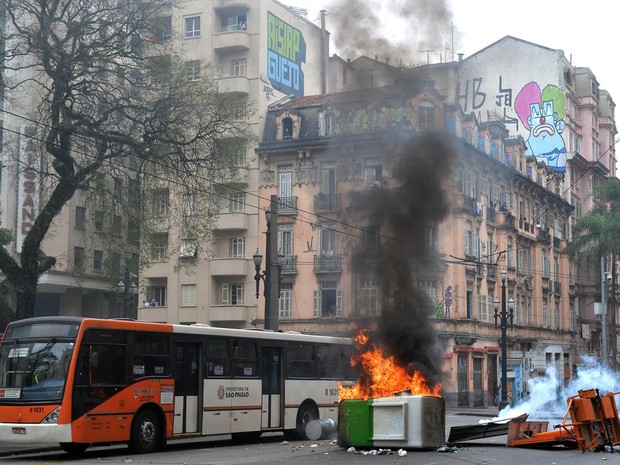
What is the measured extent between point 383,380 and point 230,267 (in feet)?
106

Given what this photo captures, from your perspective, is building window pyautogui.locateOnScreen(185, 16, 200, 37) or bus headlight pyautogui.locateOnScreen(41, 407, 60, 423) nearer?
bus headlight pyautogui.locateOnScreen(41, 407, 60, 423)

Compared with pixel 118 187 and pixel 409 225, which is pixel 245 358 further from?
pixel 118 187

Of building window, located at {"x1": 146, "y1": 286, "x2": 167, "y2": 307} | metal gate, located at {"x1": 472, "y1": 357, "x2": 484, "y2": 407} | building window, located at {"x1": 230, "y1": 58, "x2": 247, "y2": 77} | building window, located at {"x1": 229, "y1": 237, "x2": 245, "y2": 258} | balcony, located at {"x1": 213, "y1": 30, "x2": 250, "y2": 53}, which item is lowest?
metal gate, located at {"x1": 472, "y1": 357, "x2": 484, "y2": 407}

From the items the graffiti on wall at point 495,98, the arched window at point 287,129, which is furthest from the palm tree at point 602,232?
the arched window at point 287,129

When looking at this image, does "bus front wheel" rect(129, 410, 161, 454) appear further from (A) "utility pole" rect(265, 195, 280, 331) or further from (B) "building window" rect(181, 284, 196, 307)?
(B) "building window" rect(181, 284, 196, 307)

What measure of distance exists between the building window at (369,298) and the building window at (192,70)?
8025mm

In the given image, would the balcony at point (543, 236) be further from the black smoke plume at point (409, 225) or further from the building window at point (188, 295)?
the black smoke plume at point (409, 225)

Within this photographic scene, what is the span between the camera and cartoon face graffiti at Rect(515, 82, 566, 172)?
68188mm

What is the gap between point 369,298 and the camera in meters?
22.7

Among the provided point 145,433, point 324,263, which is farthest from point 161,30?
point 324,263

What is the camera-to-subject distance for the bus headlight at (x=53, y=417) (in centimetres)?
1736

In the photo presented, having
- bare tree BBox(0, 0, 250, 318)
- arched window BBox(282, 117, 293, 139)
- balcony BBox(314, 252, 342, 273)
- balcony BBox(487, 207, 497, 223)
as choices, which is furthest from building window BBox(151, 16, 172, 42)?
balcony BBox(487, 207, 497, 223)

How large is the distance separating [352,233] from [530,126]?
1837 inches

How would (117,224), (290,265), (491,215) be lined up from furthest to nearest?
1. (491,215)
2. (290,265)
3. (117,224)
